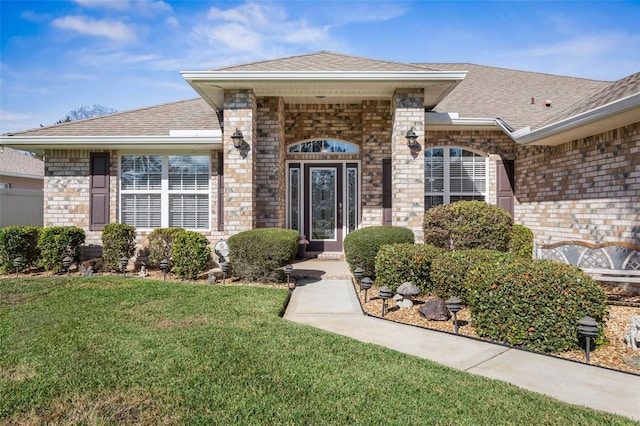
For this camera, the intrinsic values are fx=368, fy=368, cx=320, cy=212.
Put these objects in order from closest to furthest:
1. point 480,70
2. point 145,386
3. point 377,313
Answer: point 145,386 → point 377,313 → point 480,70

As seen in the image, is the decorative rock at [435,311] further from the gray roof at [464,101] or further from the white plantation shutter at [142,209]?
the white plantation shutter at [142,209]

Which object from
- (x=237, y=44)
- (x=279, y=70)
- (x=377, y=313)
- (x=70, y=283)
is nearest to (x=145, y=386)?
(x=377, y=313)

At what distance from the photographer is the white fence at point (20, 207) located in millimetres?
10938

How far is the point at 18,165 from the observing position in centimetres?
1723

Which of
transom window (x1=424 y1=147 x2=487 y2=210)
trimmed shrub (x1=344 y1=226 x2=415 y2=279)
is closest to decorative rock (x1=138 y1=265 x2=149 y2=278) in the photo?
trimmed shrub (x1=344 y1=226 x2=415 y2=279)

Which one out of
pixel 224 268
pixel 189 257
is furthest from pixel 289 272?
pixel 189 257

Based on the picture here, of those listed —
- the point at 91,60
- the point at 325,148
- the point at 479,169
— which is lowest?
the point at 479,169

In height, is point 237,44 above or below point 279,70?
above

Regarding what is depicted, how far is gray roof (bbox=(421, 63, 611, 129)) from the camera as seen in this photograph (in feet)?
29.9

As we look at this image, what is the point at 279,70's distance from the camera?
283 inches

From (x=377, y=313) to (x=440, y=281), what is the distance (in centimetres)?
100

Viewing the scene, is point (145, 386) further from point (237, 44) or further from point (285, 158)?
point (237, 44)

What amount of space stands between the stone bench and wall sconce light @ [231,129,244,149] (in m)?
5.94

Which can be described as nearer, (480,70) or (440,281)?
(440,281)
